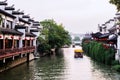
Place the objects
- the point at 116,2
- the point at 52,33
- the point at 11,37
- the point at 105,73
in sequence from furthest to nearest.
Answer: the point at 52,33, the point at 11,37, the point at 105,73, the point at 116,2

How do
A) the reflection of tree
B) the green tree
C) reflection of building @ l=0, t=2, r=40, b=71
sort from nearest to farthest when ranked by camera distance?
1. the green tree
2. the reflection of tree
3. reflection of building @ l=0, t=2, r=40, b=71

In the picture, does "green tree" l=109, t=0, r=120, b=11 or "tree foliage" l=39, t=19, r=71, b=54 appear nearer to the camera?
"green tree" l=109, t=0, r=120, b=11

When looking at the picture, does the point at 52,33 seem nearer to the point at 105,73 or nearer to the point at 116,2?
the point at 105,73

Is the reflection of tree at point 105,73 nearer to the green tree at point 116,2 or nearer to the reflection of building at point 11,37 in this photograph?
the reflection of building at point 11,37

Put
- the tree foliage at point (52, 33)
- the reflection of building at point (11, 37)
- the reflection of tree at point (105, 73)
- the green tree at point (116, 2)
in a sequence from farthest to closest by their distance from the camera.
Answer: the tree foliage at point (52, 33) → the reflection of building at point (11, 37) → the reflection of tree at point (105, 73) → the green tree at point (116, 2)

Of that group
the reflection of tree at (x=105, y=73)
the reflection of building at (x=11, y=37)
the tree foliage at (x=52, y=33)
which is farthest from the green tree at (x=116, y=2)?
the tree foliage at (x=52, y=33)

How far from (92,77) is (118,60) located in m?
10.7

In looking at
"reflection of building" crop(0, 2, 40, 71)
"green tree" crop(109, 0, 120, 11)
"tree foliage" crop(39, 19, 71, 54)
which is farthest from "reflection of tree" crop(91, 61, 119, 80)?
"tree foliage" crop(39, 19, 71, 54)

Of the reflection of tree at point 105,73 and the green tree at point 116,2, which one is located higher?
the green tree at point 116,2

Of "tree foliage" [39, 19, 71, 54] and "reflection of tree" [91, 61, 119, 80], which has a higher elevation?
"tree foliage" [39, 19, 71, 54]

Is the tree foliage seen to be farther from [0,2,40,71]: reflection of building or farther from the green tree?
the green tree

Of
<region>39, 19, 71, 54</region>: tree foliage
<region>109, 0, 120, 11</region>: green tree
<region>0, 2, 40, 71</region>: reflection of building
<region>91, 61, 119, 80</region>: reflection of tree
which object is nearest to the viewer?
<region>109, 0, 120, 11</region>: green tree

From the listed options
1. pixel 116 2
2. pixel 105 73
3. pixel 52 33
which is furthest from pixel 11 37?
pixel 52 33

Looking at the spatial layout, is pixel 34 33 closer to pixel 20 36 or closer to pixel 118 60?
pixel 20 36
